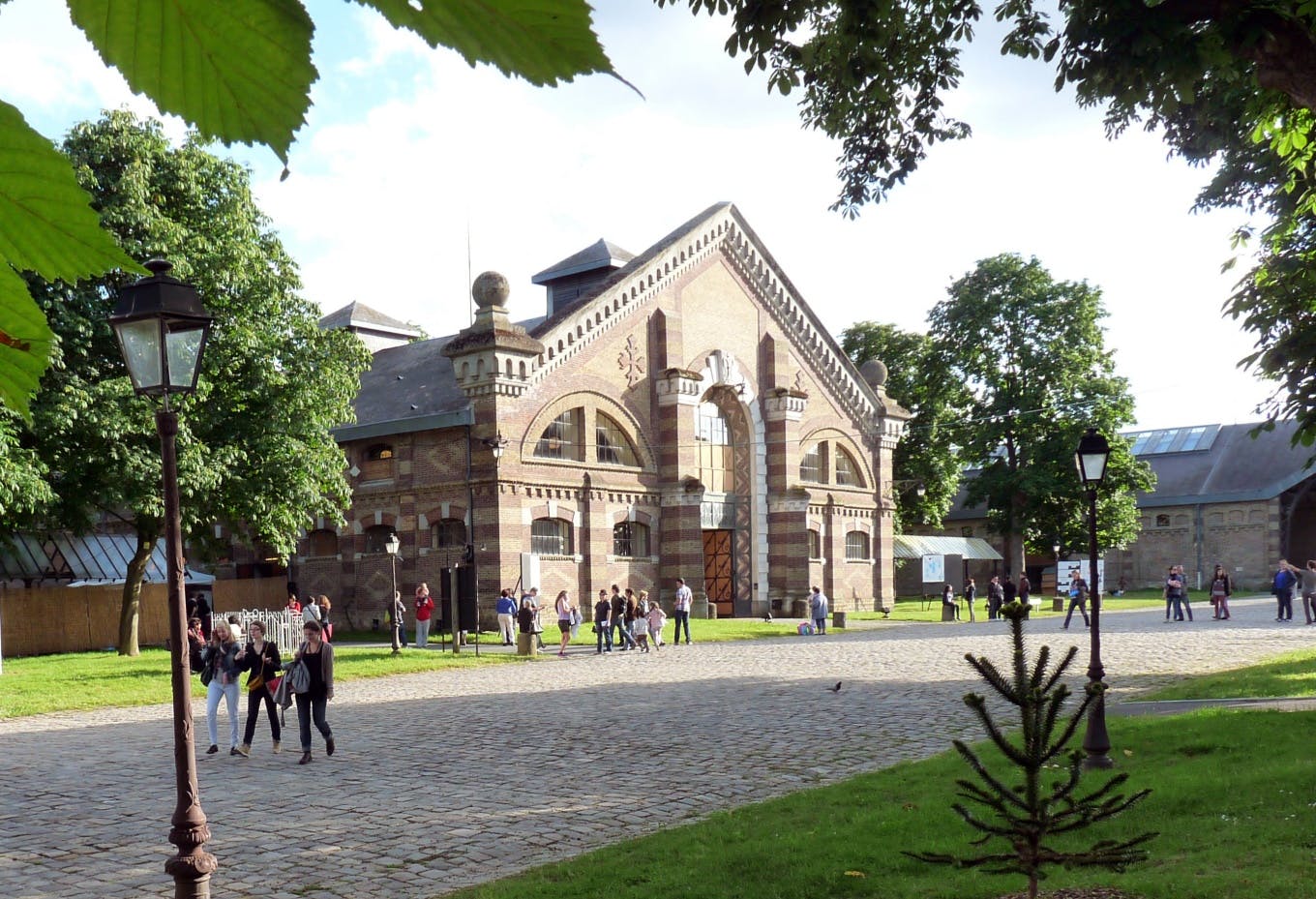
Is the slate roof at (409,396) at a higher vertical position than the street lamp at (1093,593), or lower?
higher

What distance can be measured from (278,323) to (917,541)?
30.1m

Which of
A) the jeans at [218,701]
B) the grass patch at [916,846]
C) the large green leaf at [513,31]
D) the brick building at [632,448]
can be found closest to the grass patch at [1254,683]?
the grass patch at [916,846]

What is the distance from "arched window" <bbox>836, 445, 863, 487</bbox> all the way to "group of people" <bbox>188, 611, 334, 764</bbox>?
101 ft

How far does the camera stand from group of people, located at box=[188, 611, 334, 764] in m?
12.7

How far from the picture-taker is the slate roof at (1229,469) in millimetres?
58188

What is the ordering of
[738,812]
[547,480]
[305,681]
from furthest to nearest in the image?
[547,480] → [305,681] → [738,812]

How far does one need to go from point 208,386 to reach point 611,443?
12881 mm

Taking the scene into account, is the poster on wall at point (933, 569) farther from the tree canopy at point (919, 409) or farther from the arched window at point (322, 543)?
the arched window at point (322, 543)

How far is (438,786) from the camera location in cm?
1115

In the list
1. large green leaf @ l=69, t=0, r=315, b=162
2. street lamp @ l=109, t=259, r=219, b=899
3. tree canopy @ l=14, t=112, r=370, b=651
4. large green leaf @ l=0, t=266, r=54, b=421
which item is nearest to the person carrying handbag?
street lamp @ l=109, t=259, r=219, b=899

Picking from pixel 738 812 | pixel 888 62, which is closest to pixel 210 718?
pixel 738 812

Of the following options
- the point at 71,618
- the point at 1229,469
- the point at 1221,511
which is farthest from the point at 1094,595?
the point at 1229,469

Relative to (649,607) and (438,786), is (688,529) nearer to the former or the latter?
(649,607)

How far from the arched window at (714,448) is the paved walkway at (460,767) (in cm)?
1546
